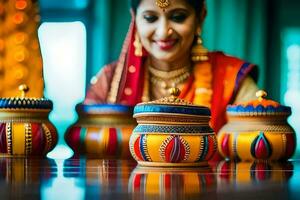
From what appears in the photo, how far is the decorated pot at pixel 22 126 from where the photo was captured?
106 cm

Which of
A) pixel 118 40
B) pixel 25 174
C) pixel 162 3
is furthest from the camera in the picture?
pixel 118 40

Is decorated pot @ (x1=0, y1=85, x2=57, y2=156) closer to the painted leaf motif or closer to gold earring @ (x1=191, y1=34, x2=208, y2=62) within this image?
the painted leaf motif

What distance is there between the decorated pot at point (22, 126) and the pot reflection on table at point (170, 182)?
0.99ft

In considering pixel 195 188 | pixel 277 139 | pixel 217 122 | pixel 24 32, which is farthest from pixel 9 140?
pixel 24 32

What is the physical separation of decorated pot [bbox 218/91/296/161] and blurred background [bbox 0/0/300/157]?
2.12 m

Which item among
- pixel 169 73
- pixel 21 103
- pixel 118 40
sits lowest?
pixel 21 103

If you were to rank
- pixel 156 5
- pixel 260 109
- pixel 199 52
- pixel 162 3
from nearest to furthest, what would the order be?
pixel 260 109
pixel 162 3
pixel 156 5
pixel 199 52

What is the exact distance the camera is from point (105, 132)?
1.15 metres

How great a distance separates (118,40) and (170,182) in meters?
2.79

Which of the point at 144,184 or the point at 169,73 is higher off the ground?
the point at 169,73

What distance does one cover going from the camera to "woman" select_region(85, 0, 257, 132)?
5.14ft

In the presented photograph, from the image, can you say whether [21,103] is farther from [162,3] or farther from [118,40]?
[118,40]

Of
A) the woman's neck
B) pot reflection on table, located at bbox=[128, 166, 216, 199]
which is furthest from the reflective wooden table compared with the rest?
the woman's neck

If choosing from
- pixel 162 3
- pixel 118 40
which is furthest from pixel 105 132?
pixel 118 40
